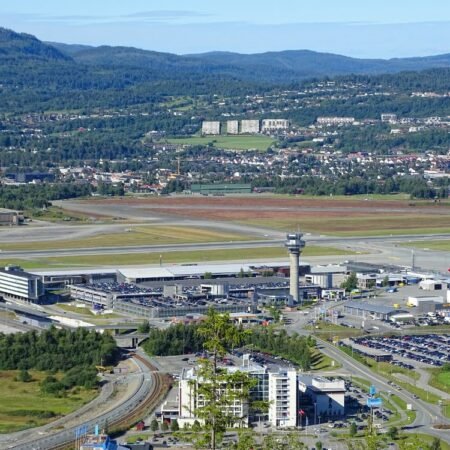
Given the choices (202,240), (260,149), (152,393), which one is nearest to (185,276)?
(202,240)

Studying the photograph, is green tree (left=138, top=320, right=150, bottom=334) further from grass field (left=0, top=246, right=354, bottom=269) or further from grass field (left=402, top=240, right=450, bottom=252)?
grass field (left=402, top=240, right=450, bottom=252)

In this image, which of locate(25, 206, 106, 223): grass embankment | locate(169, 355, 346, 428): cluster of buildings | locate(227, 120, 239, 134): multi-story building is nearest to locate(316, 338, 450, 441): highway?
locate(169, 355, 346, 428): cluster of buildings

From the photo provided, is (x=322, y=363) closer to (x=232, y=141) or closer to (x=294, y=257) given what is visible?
(x=294, y=257)

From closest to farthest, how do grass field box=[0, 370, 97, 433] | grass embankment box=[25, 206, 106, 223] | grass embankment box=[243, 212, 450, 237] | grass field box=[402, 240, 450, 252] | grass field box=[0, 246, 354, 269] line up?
grass field box=[0, 370, 97, 433] → grass field box=[0, 246, 354, 269] → grass field box=[402, 240, 450, 252] → grass embankment box=[243, 212, 450, 237] → grass embankment box=[25, 206, 106, 223]

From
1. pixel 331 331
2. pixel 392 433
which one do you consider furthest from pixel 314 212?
pixel 392 433

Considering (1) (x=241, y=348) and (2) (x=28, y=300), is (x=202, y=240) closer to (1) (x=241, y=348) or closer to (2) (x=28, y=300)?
(2) (x=28, y=300)

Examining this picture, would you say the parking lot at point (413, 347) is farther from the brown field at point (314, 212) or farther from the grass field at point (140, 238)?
the brown field at point (314, 212)

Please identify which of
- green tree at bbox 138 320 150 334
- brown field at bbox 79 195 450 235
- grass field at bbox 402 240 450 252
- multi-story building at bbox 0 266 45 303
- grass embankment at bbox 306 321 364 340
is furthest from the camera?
brown field at bbox 79 195 450 235
